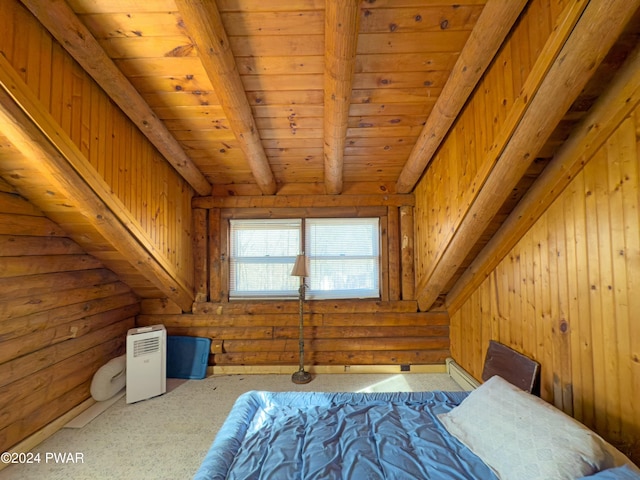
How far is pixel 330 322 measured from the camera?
311cm

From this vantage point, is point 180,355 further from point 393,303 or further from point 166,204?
point 393,303

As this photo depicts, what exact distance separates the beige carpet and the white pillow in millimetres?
1362

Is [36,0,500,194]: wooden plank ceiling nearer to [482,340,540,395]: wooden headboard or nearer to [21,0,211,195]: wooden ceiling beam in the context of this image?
[21,0,211,195]: wooden ceiling beam

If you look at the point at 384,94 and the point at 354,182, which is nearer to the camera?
the point at 384,94

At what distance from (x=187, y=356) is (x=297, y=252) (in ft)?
5.69

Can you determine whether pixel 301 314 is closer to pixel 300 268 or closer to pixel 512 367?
pixel 300 268

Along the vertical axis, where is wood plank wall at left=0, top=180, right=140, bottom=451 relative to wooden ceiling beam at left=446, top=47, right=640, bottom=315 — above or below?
below

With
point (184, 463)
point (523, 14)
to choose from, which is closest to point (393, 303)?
point (184, 463)

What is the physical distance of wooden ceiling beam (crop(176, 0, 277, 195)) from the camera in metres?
1.35

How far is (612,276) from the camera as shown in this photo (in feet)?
4.15

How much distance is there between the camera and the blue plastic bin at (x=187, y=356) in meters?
2.96

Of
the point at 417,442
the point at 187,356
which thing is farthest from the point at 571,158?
the point at 187,356

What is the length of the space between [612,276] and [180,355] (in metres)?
3.67

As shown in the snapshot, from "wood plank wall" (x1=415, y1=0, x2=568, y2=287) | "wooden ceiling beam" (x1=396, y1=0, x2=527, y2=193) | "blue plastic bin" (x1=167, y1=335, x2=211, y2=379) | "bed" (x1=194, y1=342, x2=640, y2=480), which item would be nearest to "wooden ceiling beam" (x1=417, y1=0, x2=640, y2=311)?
"wood plank wall" (x1=415, y1=0, x2=568, y2=287)
